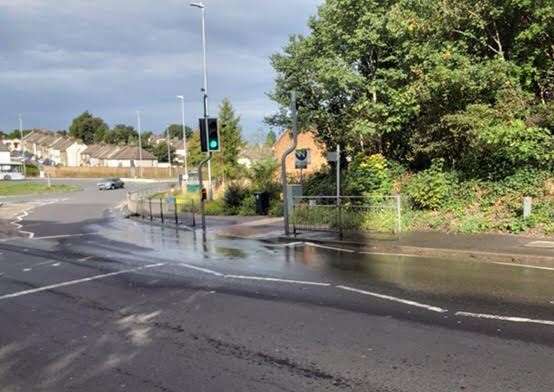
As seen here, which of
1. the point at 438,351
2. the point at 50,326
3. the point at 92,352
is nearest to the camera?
the point at 438,351

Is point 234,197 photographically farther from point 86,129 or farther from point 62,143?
point 86,129

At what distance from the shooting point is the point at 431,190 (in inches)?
698

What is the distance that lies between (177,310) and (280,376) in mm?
3080

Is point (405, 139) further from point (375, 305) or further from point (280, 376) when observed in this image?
point (280, 376)

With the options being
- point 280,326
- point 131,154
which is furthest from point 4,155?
point 280,326

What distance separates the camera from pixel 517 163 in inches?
666

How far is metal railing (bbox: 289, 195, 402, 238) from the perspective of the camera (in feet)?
54.3

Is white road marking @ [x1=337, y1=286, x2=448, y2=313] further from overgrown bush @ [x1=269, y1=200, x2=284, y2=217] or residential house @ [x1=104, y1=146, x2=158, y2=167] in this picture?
Result: residential house @ [x1=104, y1=146, x2=158, y2=167]

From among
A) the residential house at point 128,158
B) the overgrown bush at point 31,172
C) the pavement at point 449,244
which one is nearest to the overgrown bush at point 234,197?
the pavement at point 449,244

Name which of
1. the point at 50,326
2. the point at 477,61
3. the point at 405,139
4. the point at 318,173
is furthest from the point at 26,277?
the point at 318,173

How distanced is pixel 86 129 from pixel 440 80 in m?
176

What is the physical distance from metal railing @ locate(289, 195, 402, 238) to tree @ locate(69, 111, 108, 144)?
17019 cm

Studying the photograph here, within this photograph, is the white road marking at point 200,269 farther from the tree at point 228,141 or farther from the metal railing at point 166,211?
the tree at point 228,141

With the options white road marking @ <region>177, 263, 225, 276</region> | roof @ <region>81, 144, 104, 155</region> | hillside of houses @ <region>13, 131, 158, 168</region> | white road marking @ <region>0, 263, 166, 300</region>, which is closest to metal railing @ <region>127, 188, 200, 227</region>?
white road marking @ <region>177, 263, 225, 276</region>
